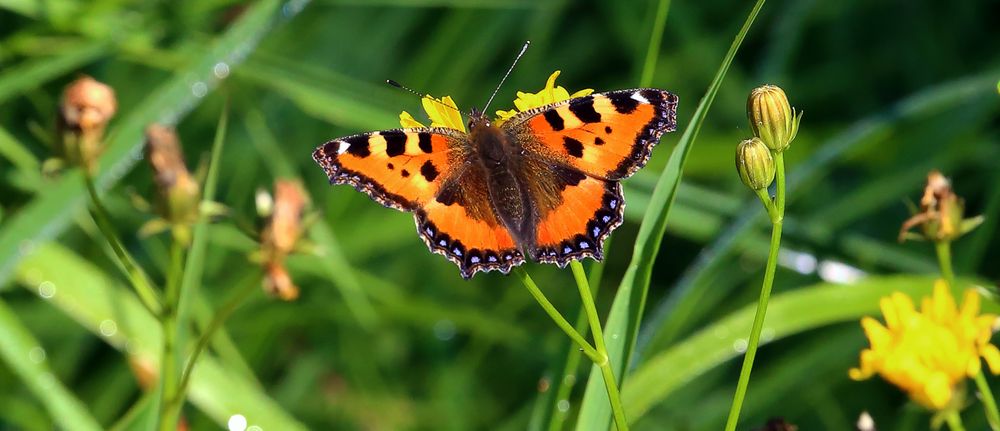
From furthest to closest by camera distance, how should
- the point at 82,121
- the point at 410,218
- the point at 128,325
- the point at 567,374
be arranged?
1. the point at 410,218
2. the point at 128,325
3. the point at 82,121
4. the point at 567,374

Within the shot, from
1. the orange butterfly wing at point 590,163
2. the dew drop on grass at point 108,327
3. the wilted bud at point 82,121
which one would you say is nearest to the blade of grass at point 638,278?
the orange butterfly wing at point 590,163

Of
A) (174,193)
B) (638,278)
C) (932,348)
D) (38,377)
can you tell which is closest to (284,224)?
(174,193)

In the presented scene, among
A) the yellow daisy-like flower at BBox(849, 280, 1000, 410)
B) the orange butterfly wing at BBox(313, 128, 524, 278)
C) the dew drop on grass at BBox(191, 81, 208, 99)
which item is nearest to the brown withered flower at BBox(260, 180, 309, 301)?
the orange butterfly wing at BBox(313, 128, 524, 278)

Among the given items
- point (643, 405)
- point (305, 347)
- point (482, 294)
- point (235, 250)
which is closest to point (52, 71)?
point (235, 250)

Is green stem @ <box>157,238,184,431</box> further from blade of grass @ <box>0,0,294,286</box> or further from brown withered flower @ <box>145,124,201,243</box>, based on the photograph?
blade of grass @ <box>0,0,294,286</box>

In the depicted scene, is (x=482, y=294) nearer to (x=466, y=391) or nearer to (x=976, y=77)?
(x=466, y=391)

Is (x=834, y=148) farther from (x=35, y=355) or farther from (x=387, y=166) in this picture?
(x=35, y=355)

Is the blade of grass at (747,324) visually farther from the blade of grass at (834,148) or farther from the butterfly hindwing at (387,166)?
the butterfly hindwing at (387,166)
